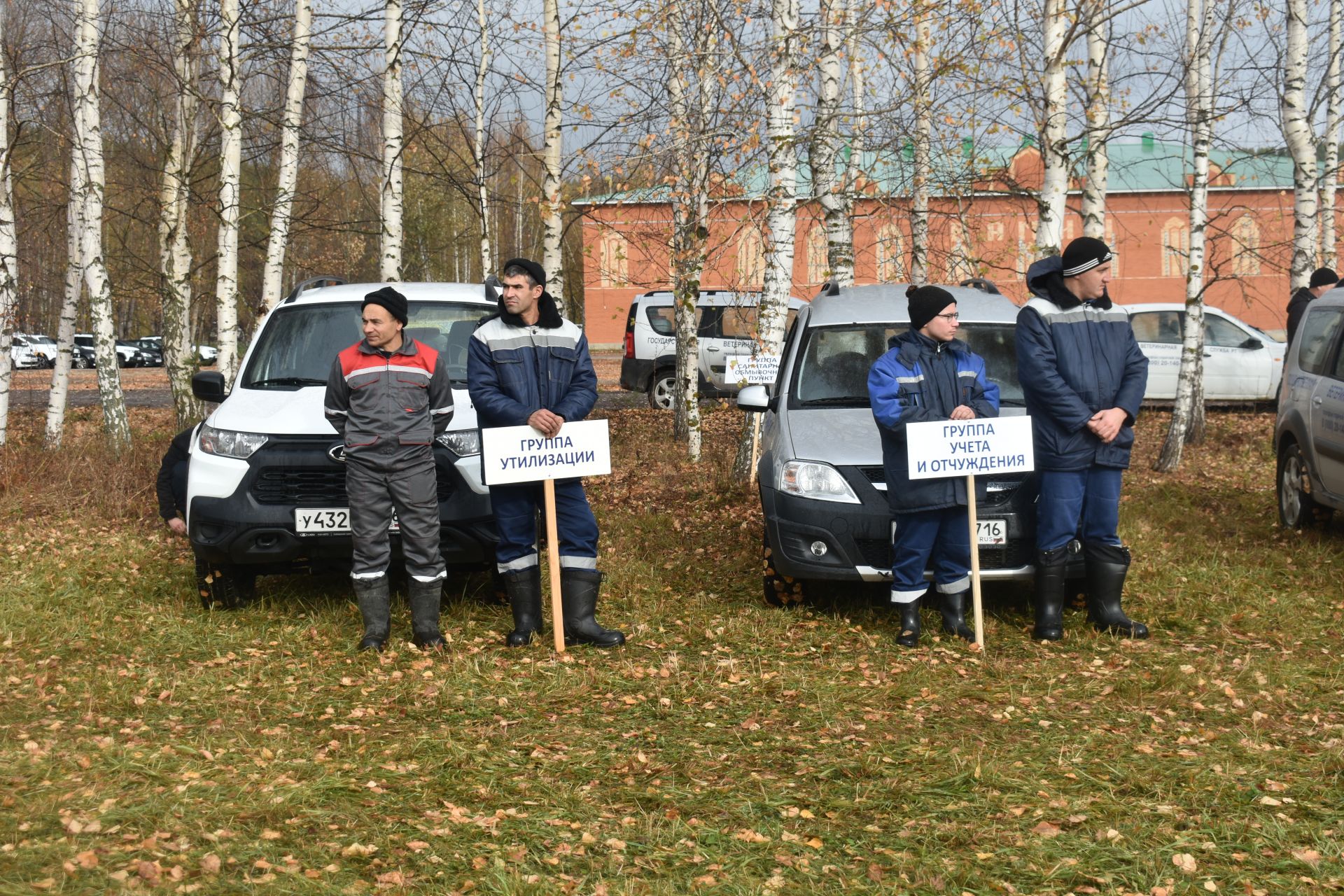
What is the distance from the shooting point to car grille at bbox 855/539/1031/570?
709 cm

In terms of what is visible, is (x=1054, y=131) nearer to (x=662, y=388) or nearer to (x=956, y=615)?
(x=956, y=615)

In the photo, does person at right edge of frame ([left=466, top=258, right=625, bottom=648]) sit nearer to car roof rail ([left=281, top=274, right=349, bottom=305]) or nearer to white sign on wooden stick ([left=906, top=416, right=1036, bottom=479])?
white sign on wooden stick ([left=906, top=416, right=1036, bottom=479])

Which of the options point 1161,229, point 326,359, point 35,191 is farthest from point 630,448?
point 1161,229

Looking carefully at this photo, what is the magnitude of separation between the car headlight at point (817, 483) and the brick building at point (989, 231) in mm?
5497

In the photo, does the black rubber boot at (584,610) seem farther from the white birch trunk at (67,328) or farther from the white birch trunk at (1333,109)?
the white birch trunk at (1333,109)

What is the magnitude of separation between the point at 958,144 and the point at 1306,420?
786 cm

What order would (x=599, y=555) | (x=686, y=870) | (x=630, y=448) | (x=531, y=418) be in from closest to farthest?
(x=686, y=870) < (x=531, y=418) < (x=599, y=555) < (x=630, y=448)

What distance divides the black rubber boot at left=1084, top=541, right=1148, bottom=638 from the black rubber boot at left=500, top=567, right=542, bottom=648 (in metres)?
3.01

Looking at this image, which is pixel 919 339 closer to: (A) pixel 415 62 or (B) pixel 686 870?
(B) pixel 686 870

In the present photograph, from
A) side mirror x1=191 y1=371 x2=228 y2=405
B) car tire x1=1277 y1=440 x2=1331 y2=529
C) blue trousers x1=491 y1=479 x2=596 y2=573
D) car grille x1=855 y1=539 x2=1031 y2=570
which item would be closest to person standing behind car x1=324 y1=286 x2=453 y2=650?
blue trousers x1=491 y1=479 x2=596 y2=573

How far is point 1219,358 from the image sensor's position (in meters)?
19.6

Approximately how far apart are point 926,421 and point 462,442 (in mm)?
2556

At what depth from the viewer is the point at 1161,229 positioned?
167 ft

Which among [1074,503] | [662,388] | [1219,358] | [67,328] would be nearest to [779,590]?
[1074,503]
